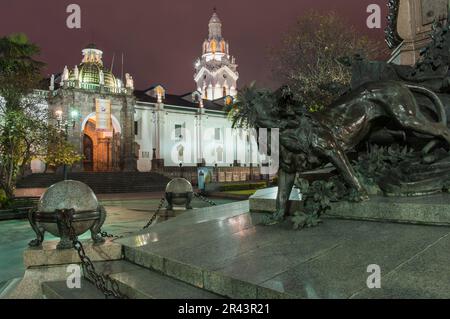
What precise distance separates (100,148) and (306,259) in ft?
147

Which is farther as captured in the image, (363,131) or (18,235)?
(18,235)

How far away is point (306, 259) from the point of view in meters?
3.25

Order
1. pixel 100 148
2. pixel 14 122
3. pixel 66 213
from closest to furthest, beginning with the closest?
pixel 66 213 → pixel 14 122 → pixel 100 148

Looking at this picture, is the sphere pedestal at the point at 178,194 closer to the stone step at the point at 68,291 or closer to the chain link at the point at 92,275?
the chain link at the point at 92,275

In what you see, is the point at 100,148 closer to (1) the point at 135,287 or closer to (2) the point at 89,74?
(2) the point at 89,74

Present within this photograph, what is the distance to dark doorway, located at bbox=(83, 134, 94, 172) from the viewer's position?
45134 mm

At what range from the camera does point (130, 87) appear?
45.5 metres

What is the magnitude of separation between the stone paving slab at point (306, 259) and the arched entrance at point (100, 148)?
41694 mm

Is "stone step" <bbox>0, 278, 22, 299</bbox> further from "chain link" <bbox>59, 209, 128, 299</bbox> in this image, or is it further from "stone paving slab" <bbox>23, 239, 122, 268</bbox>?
"chain link" <bbox>59, 209, 128, 299</bbox>

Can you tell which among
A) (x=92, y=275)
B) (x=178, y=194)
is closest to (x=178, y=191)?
(x=178, y=194)

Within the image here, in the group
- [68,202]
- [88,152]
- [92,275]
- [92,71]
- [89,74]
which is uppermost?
[92,71]

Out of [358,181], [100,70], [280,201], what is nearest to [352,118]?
[358,181]

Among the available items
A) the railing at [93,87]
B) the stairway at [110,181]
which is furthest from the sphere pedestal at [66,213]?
the railing at [93,87]

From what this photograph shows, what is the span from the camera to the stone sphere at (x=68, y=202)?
477 centimetres
